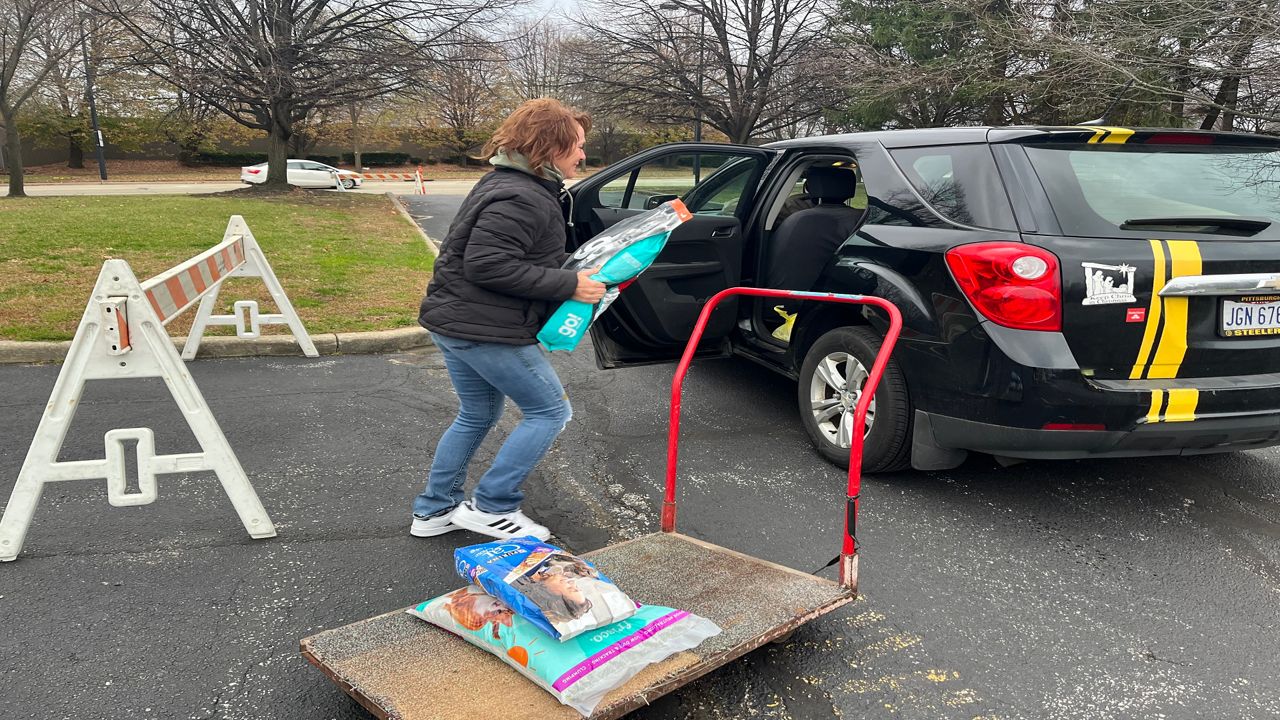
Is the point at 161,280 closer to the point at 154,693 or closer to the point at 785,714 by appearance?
the point at 154,693

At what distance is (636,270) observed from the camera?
299cm

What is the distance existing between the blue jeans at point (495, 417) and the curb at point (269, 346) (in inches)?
128

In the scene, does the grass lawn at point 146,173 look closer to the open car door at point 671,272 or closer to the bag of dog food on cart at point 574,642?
the open car door at point 671,272

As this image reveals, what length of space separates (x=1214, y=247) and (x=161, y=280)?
409cm

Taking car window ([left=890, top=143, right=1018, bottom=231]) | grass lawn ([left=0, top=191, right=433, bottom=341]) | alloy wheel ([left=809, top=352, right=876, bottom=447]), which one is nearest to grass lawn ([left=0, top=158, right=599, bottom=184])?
grass lawn ([left=0, top=191, right=433, bottom=341])

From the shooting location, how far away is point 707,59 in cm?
2222

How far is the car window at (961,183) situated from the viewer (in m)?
3.25

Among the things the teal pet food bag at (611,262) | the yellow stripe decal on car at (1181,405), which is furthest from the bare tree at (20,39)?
the yellow stripe decal on car at (1181,405)

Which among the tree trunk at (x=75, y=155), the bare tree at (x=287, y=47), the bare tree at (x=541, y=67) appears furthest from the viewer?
the tree trunk at (x=75, y=155)

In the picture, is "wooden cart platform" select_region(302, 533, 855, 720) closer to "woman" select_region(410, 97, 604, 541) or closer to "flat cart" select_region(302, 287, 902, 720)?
"flat cart" select_region(302, 287, 902, 720)

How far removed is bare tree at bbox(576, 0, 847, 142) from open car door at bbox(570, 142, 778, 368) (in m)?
18.2

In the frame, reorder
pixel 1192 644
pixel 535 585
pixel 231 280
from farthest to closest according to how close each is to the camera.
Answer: pixel 231 280
pixel 1192 644
pixel 535 585

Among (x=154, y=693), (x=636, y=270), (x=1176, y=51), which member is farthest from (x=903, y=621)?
(x=1176, y=51)

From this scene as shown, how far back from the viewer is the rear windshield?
3.16m
